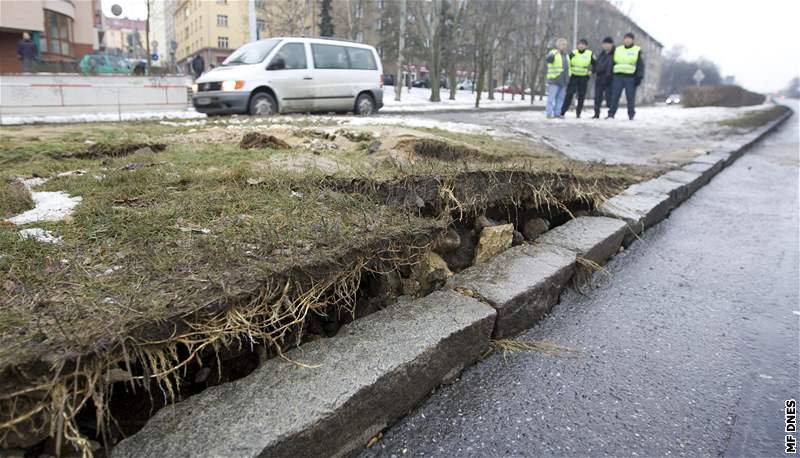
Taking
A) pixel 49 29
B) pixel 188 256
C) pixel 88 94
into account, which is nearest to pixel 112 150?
pixel 188 256

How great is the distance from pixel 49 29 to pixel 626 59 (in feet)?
88.7

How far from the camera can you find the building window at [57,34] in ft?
80.6

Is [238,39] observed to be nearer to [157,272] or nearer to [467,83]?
[467,83]

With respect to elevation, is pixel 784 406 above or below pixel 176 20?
below

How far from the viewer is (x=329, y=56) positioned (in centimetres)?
1148

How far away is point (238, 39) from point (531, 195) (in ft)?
200

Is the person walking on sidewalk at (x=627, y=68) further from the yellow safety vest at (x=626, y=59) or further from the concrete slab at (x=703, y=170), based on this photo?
the concrete slab at (x=703, y=170)

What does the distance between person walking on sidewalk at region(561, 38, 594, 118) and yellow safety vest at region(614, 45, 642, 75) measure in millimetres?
626

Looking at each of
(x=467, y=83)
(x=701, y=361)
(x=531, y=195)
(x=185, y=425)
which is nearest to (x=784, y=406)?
(x=701, y=361)

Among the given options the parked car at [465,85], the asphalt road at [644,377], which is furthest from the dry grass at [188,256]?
the parked car at [465,85]

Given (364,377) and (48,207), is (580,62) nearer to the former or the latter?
(48,207)

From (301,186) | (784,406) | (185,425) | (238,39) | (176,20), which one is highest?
(176,20)

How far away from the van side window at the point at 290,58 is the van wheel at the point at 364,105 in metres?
1.77

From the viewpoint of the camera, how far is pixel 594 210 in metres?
3.97
